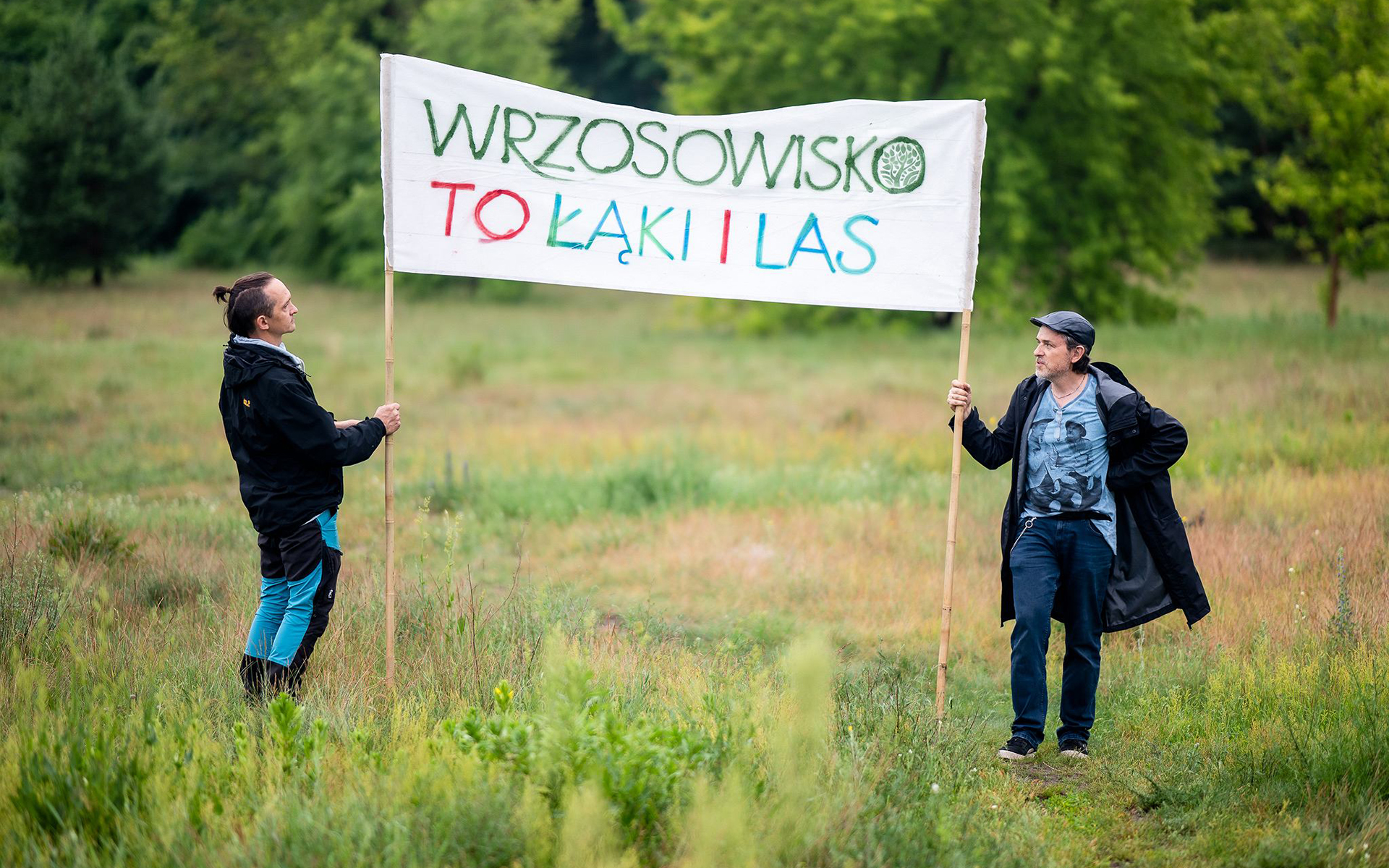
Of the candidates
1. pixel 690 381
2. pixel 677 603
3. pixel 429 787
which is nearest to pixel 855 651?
pixel 677 603

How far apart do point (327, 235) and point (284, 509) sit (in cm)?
3959

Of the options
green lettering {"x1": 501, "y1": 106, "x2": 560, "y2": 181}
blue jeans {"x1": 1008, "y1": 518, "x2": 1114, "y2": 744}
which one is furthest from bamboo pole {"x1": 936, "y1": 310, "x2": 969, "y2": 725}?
green lettering {"x1": 501, "y1": 106, "x2": 560, "y2": 181}

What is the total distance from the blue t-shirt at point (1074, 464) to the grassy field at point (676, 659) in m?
1.04

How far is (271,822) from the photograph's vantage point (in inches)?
131

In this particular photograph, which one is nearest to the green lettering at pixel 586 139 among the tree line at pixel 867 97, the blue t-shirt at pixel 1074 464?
the blue t-shirt at pixel 1074 464

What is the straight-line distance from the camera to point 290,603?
14.6 ft

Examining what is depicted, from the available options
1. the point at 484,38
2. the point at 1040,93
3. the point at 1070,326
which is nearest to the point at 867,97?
the point at 1040,93

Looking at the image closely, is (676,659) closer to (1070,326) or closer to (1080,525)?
(1080,525)

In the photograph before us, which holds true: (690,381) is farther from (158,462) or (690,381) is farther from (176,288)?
(176,288)

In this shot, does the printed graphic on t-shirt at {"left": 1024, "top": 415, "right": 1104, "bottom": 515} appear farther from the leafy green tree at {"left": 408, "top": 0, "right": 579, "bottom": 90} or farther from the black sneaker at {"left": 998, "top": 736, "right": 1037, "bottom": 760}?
the leafy green tree at {"left": 408, "top": 0, "right": 579, "bottom": 90}

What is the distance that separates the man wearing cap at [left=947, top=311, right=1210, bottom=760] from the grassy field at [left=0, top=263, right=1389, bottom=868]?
345mm

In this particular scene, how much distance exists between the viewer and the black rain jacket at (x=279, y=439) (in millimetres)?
4293

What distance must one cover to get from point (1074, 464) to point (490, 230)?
284 centimetres

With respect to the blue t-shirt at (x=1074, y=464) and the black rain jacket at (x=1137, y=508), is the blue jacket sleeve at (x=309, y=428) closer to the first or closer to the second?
the black rain jacket at (x=1137, y=508)
